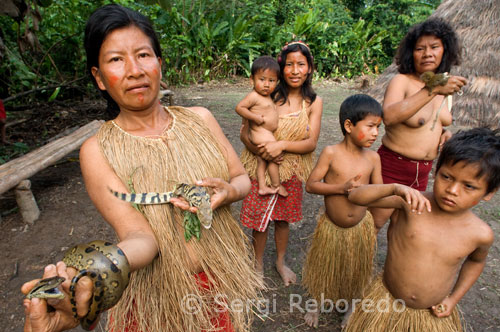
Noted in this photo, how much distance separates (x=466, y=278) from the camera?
1.67 m

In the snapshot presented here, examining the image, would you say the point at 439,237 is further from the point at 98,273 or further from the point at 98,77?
the point at 98,77

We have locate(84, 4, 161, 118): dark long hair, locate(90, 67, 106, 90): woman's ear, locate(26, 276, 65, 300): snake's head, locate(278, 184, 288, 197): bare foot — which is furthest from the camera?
locate(278, 184, 288, 197): bare foot

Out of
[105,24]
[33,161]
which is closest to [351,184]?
[105,24]

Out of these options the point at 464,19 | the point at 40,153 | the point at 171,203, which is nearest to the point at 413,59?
the point at 171,203

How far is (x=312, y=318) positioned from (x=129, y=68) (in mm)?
2182

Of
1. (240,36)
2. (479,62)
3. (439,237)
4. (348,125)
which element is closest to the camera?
(439,237)

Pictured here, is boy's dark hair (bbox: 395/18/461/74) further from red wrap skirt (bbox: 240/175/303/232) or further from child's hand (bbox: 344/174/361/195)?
red wrap skirt (bbox: 240/175/303/232)

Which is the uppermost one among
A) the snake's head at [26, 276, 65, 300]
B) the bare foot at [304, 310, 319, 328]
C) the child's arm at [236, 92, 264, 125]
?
the snake's head at [26, 276, 65, 300]

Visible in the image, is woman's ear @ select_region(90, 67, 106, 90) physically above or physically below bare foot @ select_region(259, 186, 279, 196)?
above

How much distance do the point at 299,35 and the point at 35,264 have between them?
41.9ft

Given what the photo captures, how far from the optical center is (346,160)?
219 cm

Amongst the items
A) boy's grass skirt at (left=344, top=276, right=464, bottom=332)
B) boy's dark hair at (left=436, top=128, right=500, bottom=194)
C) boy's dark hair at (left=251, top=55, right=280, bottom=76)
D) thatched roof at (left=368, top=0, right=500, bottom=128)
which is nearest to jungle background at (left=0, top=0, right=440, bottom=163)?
boy's dark hair at (left=251, top=55, right=280, bottom=76)

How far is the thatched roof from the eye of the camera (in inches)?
259

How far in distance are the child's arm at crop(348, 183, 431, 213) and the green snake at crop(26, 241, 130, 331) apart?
1249 millimetres
